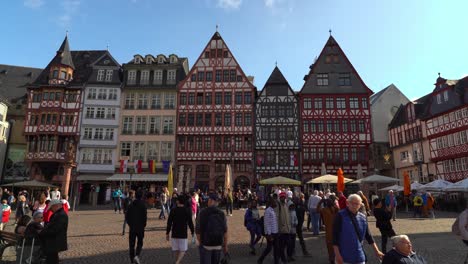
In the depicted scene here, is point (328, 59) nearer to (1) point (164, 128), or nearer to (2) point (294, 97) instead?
(2) point (294, 97)

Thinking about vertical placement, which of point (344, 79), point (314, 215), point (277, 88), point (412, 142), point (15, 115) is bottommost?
point (314, 215)

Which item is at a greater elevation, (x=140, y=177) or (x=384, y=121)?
(x=384, y=121)

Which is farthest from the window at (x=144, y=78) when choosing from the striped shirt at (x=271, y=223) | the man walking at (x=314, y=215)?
the striped shirt at (x=271, y=223)

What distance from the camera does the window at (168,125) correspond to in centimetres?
3838

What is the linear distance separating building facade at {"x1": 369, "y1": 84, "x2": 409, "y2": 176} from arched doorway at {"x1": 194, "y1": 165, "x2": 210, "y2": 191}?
20.0m

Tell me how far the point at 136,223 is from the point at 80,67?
39.5 meters

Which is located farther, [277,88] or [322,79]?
[322,79]

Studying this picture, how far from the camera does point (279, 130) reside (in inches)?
1451

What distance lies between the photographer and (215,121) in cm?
3788

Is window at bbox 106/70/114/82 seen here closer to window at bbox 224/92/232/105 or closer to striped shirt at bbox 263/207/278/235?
window at bbox 224/92/232/105

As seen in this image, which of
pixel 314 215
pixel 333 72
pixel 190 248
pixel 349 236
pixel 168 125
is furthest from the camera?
pixel 168 125

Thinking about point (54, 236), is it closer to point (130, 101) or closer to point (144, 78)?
point (130, 101)

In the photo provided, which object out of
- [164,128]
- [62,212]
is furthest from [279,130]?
[62,212]

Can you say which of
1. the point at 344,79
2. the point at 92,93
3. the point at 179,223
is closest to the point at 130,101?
the point at 92,93
